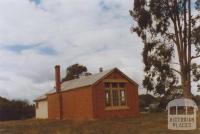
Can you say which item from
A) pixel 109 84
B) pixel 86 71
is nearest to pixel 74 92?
pixel 109 84

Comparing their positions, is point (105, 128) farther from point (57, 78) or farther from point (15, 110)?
point (15, 110)

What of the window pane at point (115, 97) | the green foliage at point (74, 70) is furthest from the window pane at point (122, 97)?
the green foliage at point (74, 70)

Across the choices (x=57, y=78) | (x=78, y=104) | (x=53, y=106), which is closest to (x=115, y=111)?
(x=78, y=104)

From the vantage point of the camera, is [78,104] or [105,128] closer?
[105,128]

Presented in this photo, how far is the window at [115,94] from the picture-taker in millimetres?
35969

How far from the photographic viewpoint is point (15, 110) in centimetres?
5322

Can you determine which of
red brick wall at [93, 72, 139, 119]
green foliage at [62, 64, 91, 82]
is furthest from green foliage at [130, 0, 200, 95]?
green foliage at [62, 64, 91, 82]

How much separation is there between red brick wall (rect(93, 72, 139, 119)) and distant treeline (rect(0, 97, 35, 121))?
18.2 meters

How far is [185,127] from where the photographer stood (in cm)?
2003

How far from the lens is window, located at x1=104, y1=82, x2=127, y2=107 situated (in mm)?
35969

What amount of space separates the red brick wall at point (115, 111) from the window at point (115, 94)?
45cm

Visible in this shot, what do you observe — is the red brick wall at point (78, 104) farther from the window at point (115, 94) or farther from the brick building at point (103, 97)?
the window at point (115, 94)

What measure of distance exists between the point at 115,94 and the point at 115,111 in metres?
1.47

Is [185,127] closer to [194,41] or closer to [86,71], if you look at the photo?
[194,41]
